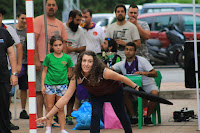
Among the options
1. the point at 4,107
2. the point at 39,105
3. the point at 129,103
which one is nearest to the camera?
the point at 4,107

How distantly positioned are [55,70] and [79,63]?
1633mm

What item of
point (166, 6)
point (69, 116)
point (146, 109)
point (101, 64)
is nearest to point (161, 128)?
point (146, 109)

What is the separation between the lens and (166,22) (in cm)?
2005

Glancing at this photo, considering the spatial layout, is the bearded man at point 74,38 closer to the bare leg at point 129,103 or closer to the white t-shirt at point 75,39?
the white t-shirt at point 75,39

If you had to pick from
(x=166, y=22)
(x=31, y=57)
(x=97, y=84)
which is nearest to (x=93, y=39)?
(x=97, y=84)

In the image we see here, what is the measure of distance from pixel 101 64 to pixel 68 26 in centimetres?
299

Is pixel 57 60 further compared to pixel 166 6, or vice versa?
pixel 166 6

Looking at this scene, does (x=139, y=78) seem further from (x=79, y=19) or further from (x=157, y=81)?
(x=79, y=19)

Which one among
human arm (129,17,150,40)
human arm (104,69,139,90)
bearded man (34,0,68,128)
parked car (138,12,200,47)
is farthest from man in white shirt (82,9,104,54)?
parked car (138,12,200,47)

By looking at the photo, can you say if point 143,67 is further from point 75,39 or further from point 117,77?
point 117,77

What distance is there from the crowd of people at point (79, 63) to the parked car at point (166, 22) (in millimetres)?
10249

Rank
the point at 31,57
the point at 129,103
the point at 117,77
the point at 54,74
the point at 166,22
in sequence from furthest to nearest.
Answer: the point at 166,22 → the point at 129,103 → the point at 54,74 → the point at 117,77 → the point at 31,57

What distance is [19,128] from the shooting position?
8461 mm

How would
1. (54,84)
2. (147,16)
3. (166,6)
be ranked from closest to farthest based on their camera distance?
(54,84) < (147,16) < (166,6)
